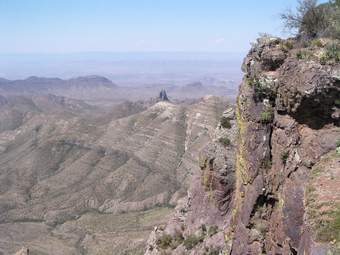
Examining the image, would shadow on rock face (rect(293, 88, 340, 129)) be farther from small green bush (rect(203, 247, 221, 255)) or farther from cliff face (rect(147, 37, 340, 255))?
small green bush (rect(203, 247, 221, 255))

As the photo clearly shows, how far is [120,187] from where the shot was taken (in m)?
A: 188

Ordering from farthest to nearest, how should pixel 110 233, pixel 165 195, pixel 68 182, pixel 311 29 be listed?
pixel 68 182
pixel 165 195
pixel 110 233
pixel 311 29

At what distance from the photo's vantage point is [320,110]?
18.2m

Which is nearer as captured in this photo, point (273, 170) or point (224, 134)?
point (273, 170)

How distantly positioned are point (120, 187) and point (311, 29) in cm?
16769

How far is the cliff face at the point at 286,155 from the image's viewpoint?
15727 millimetres

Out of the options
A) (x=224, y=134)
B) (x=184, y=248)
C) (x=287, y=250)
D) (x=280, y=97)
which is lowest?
(x=184, y=248)

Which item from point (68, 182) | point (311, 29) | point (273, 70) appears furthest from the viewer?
point (68, 182)

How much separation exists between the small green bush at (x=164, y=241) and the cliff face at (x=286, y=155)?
18.7 feet

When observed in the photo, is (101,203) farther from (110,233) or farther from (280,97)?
(280,97)

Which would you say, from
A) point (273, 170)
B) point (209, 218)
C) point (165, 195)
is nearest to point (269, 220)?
point (273, 170)

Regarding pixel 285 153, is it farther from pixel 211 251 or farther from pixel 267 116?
pixel 211 251

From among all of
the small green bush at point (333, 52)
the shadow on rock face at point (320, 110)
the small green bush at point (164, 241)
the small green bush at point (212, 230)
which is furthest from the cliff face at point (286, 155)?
the small green bush at point (164, 241)

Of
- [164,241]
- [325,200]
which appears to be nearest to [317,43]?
[325,200]
